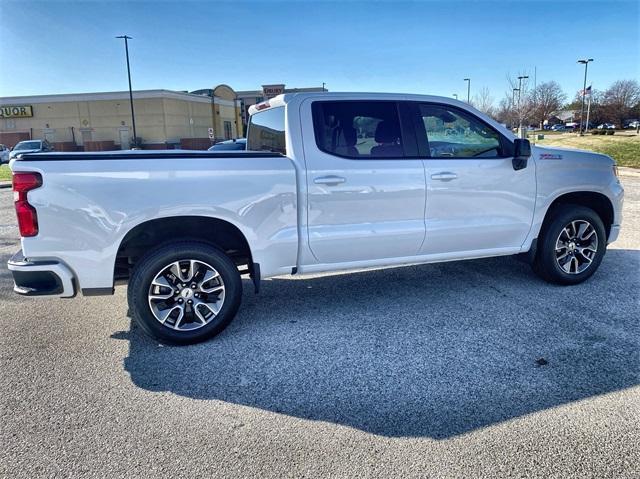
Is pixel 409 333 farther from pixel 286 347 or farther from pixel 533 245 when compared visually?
pixel 533 245

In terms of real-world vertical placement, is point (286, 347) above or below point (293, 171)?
below

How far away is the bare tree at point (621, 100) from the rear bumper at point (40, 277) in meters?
76.8

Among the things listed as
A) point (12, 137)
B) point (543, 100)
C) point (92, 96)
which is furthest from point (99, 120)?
point (543, 100)

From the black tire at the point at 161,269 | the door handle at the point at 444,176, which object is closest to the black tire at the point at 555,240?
the door handle at the point at 444,176

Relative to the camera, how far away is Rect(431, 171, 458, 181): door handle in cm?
429

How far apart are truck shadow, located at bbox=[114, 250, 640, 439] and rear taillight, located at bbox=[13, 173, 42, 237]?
1191 mm

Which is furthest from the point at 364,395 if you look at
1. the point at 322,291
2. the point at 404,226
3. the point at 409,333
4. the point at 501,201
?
the point at 501,201

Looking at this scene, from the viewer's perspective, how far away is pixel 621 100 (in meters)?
64.8

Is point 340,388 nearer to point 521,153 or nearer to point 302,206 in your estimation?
point 302,206

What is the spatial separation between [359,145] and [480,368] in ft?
6.79

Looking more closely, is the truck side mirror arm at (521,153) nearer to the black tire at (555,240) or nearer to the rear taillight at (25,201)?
the black tire at (555,240)

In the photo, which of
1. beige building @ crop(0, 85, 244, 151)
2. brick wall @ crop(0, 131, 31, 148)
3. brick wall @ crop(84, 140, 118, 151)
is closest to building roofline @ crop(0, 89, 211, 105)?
beige building @ crop(0, 85, 244, 151)

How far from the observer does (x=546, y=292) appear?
4.84 metres

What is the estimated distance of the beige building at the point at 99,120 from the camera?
47.8 m
